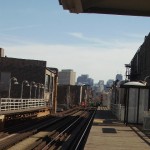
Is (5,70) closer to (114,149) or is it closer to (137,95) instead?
(137,95)

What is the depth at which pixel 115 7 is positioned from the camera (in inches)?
243

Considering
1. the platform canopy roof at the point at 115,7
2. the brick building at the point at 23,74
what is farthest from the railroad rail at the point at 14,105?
the platform canopy roof at the point at 115,7

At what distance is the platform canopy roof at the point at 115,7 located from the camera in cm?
589

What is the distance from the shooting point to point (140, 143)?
20.0 m

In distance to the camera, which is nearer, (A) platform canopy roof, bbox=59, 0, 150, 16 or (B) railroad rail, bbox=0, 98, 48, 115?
(A) platform canopy roof, bbox=59, 0, 150, 16

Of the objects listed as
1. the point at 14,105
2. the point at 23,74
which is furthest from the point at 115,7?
the point at 23,74

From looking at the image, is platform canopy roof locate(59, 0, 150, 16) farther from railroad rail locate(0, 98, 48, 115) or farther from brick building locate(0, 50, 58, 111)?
brick building locate(0, 50, 58, 111)

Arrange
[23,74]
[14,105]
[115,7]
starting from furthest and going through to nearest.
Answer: [23,74] → [14,105] → [115,7]

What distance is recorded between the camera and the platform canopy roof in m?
5.89

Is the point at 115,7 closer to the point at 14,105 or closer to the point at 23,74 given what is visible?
the point at 14,105

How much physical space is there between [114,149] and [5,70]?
63398 millimetres

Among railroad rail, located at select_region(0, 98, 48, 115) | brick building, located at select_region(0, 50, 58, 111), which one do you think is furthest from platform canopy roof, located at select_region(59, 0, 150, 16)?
brick building, located at select_region(0, 50, 58, 111)

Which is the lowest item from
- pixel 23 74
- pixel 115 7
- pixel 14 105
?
pixel 14 105

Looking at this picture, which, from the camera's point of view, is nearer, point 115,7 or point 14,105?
point 115,7
